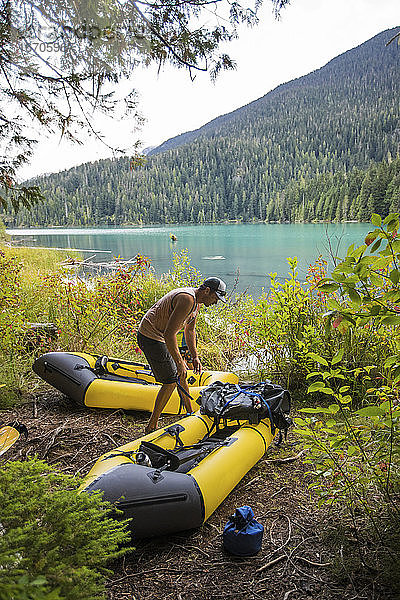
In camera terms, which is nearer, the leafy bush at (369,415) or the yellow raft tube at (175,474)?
the leafy bush at (369,415)

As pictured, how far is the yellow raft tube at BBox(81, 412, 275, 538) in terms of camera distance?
2.37 metres

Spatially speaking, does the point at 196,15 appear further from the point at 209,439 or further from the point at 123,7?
the point at 209,439

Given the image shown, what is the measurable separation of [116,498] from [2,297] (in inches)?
140

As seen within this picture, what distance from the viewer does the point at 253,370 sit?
5562 millimetres

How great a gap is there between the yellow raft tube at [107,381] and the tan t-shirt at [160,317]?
93 cm

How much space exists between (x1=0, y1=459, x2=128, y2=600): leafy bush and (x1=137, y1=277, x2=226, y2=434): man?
6.61 ft

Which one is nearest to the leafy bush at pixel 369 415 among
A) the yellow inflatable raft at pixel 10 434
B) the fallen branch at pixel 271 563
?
the fallen branch at pixel 271 563

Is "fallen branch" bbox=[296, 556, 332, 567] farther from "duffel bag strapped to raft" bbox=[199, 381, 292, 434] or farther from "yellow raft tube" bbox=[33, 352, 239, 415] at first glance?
"yellow raft tube" bbox=[33, 352, 239, 415]

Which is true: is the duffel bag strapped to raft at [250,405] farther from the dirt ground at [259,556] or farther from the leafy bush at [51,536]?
the leafy bush at [51,536]

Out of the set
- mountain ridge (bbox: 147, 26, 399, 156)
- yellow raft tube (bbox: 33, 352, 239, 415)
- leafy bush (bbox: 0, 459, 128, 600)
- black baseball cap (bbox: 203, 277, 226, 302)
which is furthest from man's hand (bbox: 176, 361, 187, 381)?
mountain ridge (bbox: 147, 26, 399, 156)

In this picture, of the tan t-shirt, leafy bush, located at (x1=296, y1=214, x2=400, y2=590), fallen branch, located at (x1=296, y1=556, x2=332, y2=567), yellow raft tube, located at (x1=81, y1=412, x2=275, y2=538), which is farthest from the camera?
the tan t-shirt

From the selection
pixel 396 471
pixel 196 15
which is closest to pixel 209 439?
pixel 396 471

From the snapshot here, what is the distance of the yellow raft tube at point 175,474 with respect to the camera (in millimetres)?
2369

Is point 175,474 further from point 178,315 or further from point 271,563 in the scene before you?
point 178,315
